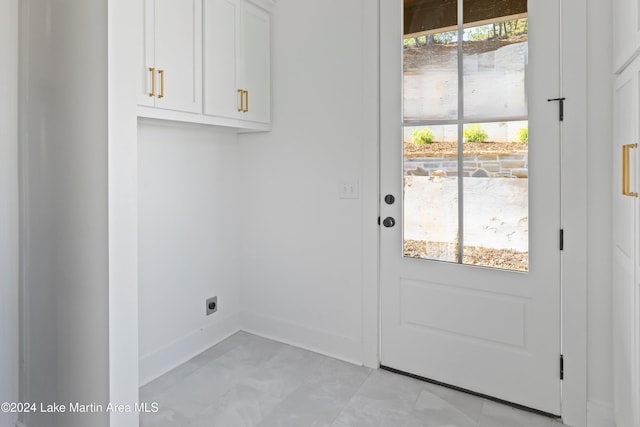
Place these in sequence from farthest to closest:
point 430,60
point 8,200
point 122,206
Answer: point 430,60
point 8,200
point 122,206

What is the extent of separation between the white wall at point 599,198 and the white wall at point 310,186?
43.9 inches

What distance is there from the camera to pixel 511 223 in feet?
6.09

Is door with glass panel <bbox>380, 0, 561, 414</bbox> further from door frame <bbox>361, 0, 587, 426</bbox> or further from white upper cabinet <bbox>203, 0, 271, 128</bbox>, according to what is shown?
white upper cabinet <bbox>203, 0, 271, 128</bbox>

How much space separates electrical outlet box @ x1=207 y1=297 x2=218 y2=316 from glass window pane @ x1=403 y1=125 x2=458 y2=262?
1.35m

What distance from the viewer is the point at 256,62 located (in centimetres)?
245

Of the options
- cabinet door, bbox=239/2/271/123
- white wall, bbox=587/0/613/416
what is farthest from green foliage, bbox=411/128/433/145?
cabinet door, bbox=239/2/271/123

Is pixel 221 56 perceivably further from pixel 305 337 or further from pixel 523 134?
pixel 305 337

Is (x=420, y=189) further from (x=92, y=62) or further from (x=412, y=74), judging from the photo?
(x=92, y=62)

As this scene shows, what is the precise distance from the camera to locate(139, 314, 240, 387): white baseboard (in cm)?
214

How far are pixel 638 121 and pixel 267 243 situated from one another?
2.09 meters

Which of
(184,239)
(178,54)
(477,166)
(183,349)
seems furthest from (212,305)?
(477,166)

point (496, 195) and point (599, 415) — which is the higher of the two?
point (496, 195)

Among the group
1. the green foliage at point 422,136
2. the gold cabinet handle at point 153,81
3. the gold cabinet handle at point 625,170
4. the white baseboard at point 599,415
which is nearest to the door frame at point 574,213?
the white baseboard at point 599,415

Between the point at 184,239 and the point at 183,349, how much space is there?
27.1 inches
